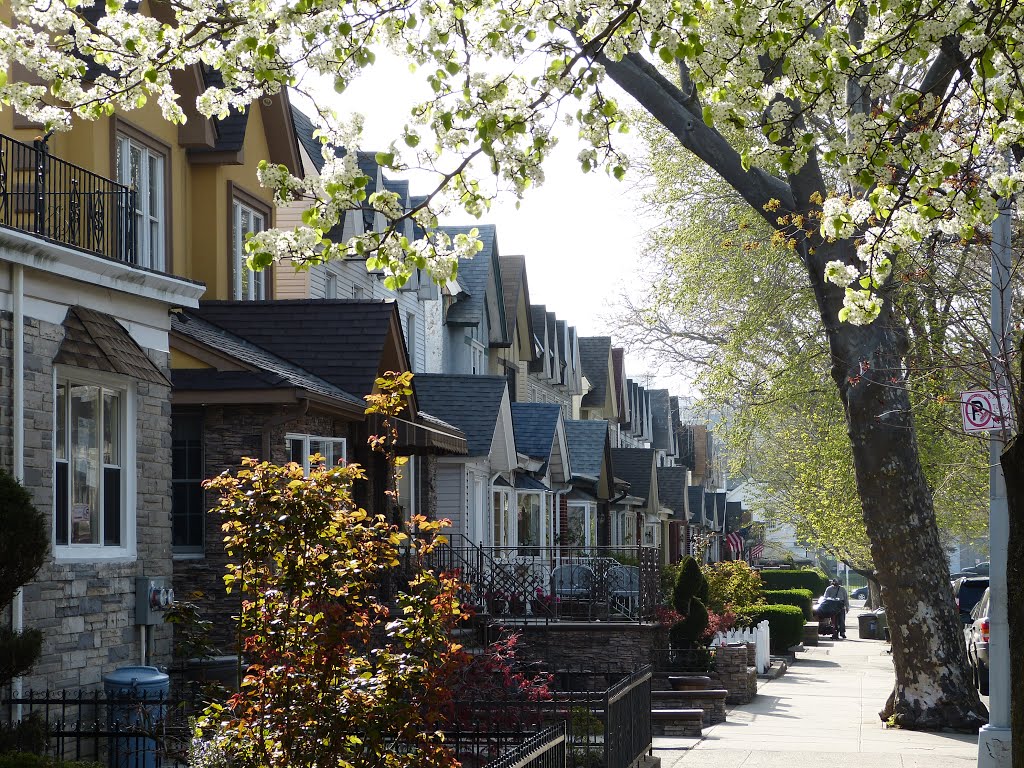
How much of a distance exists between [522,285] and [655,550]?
799 inches

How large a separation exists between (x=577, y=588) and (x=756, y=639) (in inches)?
162

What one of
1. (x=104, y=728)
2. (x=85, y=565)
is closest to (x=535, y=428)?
→ (x=85, y=565)

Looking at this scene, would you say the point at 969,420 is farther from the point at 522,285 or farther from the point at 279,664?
the point at 522,285

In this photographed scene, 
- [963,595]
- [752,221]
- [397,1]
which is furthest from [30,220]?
[963,595]

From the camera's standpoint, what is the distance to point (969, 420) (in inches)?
481

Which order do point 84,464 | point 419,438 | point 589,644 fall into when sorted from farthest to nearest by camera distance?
point 589,644
point 419,438
point 84,464

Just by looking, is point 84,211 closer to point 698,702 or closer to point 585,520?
point 698,702

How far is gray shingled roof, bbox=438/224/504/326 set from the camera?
35.6 m

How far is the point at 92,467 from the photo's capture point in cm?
1315

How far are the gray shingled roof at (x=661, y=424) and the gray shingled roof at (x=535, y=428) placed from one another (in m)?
43.4

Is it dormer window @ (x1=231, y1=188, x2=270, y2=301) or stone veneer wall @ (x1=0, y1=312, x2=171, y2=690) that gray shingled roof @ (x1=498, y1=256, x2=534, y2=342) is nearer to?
dormer window @ (x1=231, y1=188, x2=270, y2=301)

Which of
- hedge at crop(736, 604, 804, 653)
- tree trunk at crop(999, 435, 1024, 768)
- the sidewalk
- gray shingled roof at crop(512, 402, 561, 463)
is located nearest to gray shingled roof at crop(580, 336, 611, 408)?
gray shingled roof at crop(512, 402, 561, 463)

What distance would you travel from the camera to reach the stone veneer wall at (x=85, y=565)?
1180 centimetres

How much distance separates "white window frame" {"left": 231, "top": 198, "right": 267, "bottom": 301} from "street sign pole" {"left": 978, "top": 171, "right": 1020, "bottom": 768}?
11396 millimetres
